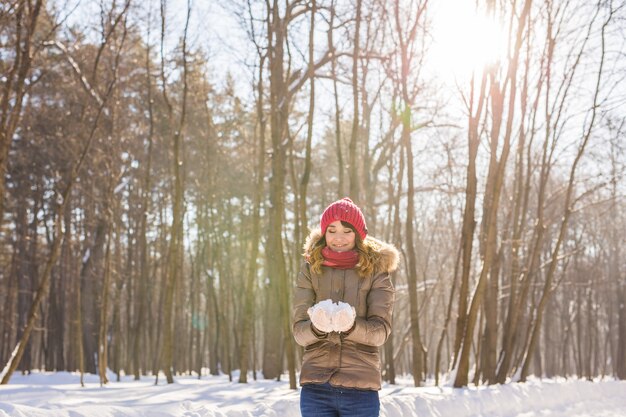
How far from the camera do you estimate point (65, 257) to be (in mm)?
23141

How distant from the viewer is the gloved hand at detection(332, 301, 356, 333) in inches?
122

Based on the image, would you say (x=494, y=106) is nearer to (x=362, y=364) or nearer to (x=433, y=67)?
(x=433, y=67)

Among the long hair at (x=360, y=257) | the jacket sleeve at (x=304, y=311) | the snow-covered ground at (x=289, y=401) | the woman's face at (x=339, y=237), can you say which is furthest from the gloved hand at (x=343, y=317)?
the snow-covered ground at (x=289, y=401)

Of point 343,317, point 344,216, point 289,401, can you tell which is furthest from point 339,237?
point 289,401

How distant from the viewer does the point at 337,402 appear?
3.29m

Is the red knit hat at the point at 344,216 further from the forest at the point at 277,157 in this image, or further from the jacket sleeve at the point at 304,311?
the forest at the point at 277,157

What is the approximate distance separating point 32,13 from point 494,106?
7455 mm

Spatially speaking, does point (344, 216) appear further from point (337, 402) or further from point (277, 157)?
point (277, 157)

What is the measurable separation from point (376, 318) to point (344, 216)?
536mm

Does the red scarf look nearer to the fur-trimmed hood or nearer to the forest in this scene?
the fur-trimmed hood

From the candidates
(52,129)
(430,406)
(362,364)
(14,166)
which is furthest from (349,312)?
(14,166)

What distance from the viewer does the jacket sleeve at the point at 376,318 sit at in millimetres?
3238

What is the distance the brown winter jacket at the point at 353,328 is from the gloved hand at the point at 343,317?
0.32 ft

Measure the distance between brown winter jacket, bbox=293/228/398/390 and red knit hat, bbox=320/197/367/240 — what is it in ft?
0.36
